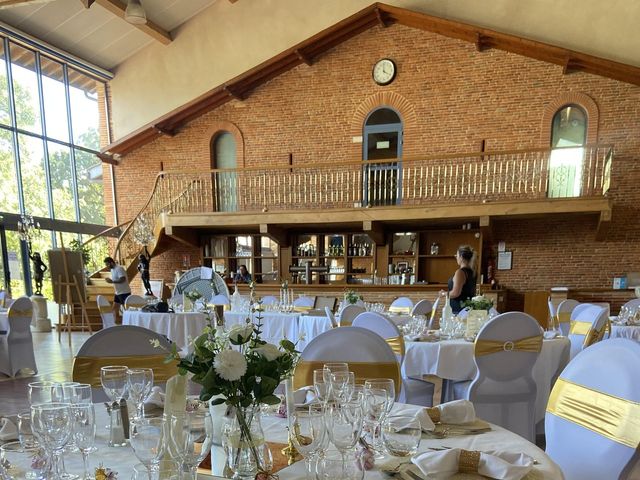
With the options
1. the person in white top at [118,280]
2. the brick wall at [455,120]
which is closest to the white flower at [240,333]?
the person in white top at [118,280]

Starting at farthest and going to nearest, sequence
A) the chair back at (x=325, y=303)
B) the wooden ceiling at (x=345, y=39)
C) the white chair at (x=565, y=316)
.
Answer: the wooden ceiling at (x=345, y=39) < the chair back at (x=325, y=303) < the white chair at (x=565, y=316)

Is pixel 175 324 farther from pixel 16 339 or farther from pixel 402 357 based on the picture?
pixel 402 357

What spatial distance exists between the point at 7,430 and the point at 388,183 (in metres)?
8.93

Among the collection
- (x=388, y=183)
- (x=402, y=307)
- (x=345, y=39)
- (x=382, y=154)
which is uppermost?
(x=345, y=39)

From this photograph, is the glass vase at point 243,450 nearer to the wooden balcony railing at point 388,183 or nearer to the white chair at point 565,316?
the white chair at point 565,316

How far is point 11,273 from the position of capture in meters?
9.70

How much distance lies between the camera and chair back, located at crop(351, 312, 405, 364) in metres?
2.97

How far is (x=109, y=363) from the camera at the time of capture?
211cm

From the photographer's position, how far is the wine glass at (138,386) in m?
1.32

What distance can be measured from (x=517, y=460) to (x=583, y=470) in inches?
25.3

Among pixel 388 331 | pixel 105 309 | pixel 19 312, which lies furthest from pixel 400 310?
pixel 19 312

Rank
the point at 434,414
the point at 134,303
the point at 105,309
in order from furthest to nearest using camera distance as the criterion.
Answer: the point at 105,309 < the point at 134,303 < the point at 434,414

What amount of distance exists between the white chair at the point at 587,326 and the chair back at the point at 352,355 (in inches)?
96.8

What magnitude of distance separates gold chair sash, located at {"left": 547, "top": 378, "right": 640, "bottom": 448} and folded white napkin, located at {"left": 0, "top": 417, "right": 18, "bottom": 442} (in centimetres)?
195
